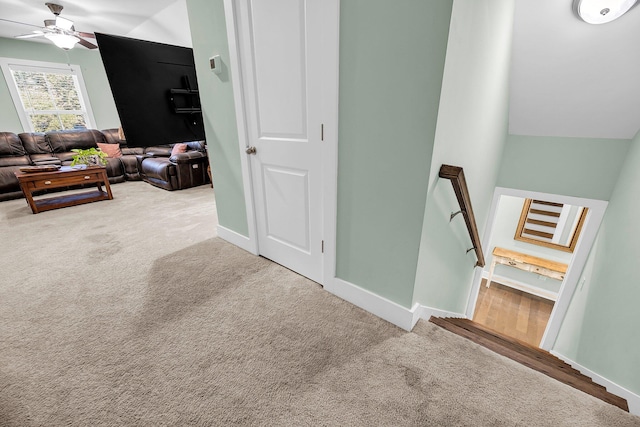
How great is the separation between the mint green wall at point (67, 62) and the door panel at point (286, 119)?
17.1 feet

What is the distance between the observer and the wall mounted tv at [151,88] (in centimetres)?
148

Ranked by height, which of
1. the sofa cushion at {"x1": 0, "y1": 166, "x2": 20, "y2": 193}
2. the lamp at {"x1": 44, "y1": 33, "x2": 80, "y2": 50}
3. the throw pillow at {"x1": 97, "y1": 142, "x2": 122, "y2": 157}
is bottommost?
the sofa cushion at {"x1": 0, "y1": 166, "x2": 20, "y2": 193}

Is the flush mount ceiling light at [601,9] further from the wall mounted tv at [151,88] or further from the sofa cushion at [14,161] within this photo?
the sofa cushion at [14,161]

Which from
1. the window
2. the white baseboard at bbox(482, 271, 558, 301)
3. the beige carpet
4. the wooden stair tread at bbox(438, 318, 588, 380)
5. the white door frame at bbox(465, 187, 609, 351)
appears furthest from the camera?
the window

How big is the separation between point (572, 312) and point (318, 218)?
3.26 meters

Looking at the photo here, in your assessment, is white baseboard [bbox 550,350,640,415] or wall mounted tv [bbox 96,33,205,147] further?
white baseboard [bbox 550,350,640,415]

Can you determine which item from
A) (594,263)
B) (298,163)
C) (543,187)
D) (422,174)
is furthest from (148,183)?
(594,263)

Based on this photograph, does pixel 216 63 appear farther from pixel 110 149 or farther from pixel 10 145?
pixel 10 145

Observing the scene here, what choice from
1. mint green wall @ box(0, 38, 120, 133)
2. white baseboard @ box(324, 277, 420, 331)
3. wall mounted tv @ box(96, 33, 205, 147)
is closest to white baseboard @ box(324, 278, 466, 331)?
white baseboard @ box(324, 277, 420, 331)

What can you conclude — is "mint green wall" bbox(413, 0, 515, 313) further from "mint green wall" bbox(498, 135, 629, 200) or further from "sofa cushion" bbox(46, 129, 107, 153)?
"sofa cushion" bbox(46, 129, 107, 153)

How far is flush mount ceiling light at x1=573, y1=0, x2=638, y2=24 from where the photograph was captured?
5.39 feet

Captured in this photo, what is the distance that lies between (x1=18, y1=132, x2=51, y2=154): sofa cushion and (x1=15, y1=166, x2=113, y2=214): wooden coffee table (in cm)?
119

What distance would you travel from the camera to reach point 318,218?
→ 5.47 ft

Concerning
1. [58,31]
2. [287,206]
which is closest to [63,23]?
[58,31]
